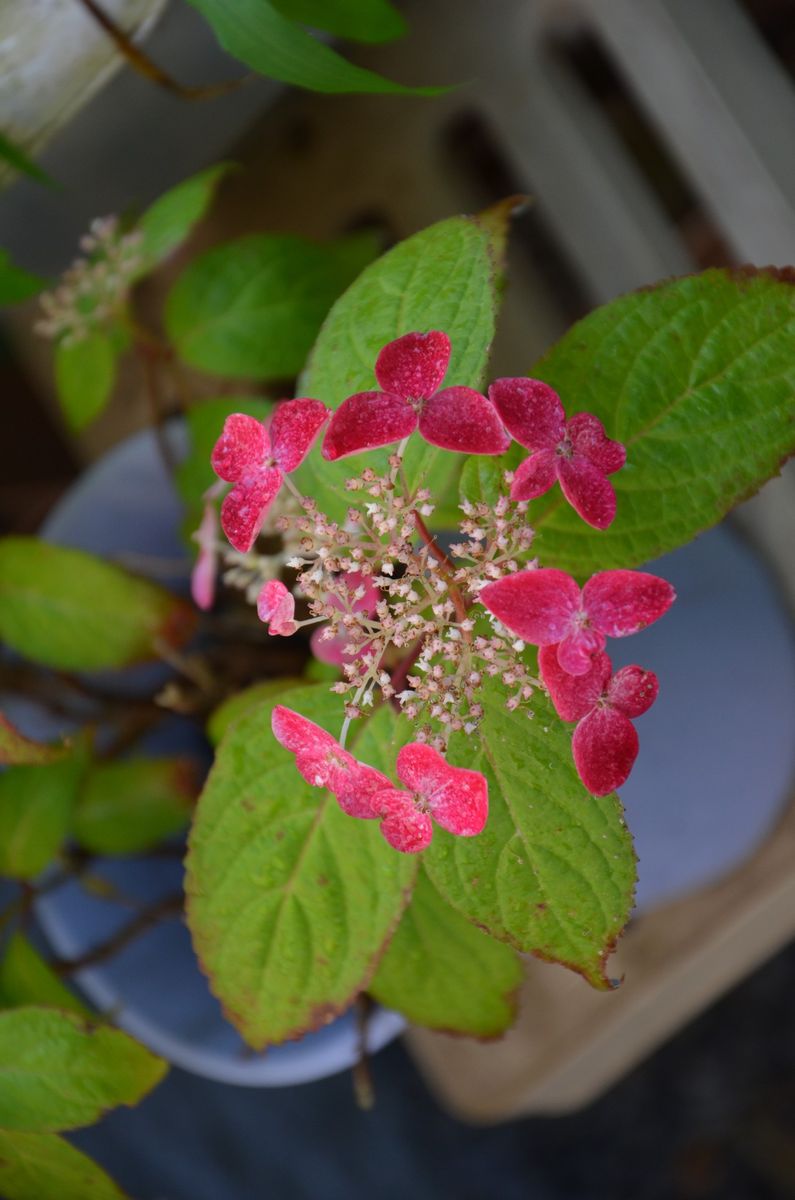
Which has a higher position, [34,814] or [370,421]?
[370,421]

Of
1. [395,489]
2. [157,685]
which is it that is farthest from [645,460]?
[157,685]

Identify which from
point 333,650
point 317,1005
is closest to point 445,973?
point 317,1005

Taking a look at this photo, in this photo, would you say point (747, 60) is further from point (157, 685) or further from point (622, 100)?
point (157, 685)

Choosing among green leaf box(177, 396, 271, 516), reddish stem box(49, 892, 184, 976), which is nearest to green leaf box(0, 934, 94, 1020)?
reddish stem box(49, 892, 184, 976)

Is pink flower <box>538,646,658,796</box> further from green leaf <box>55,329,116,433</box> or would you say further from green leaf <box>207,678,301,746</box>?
green leaf <box>55,329,116,433</box>

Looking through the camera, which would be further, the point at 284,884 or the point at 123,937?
the point at 123,937

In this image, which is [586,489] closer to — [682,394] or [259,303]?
[682,394]
